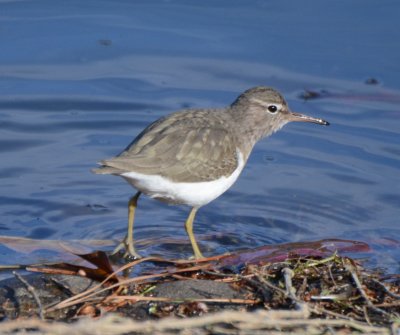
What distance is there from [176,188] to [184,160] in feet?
0.74

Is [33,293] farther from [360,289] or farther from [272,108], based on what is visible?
[272,108]

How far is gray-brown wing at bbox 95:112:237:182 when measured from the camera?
630 cm

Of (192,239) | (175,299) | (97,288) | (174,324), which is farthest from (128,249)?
(174,324)

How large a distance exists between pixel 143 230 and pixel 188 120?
1112 mm

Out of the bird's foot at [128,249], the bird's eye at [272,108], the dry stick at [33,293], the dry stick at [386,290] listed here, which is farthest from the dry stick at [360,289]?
the bird's eye at [272,108]

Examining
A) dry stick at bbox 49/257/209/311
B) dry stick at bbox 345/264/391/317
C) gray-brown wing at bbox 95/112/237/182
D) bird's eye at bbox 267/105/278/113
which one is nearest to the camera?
dry stick at bbox 345/264/391/317

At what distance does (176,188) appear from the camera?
6.54m

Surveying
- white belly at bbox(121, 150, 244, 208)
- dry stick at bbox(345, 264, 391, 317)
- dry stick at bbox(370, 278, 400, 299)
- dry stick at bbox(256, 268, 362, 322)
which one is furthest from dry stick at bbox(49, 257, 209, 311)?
dry stick at bbox(370, 278, 400, 299)

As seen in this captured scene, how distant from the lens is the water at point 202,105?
7.66m

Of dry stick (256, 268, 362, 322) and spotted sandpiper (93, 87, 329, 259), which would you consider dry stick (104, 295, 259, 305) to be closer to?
dry stick (256, 268, 362, 322)

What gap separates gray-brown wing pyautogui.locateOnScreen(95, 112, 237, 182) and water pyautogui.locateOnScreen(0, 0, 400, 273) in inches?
30.2

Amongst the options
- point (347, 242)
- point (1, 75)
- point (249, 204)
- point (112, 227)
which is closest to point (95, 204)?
point (112, 227)

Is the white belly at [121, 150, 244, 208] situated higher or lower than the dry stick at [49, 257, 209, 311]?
higher

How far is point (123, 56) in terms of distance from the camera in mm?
10656
